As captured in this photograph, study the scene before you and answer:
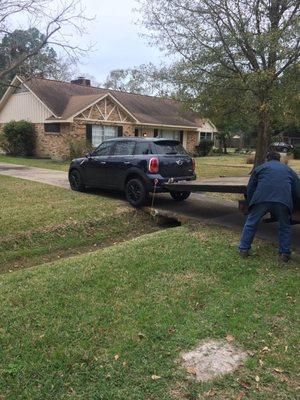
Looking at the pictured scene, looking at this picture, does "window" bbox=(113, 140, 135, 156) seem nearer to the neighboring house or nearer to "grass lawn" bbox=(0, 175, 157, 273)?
"grass lawn" bbox=(0, 175, 157, 273)

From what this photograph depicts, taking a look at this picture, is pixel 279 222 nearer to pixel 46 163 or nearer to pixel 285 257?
pixel 285 257

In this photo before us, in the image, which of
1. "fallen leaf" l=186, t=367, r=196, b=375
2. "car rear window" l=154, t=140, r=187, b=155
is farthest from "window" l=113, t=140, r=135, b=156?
"fallen leaf" l=186, t=367, r=196, b=375

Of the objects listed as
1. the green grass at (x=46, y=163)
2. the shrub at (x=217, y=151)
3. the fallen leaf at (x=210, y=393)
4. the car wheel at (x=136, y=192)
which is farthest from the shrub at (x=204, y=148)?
the fallen leaf at (x=210, y=393)

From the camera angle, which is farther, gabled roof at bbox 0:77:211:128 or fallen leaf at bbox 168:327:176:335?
gabled roof at bbox 0:77:211:128

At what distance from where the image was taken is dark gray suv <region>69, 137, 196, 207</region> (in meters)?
10.4

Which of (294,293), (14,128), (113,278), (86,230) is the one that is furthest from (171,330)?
(14,128)

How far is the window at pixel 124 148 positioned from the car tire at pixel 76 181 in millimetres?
1646

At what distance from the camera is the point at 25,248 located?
7938mm

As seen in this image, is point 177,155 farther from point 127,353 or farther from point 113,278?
point 127,353

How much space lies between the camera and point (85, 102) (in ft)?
90.2

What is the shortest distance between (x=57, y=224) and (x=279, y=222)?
4.38 m

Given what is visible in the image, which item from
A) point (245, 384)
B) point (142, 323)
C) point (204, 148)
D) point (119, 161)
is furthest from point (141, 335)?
point (204, 148)

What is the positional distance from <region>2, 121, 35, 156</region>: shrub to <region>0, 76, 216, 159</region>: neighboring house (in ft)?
1.68

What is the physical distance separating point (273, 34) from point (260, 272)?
966cm
